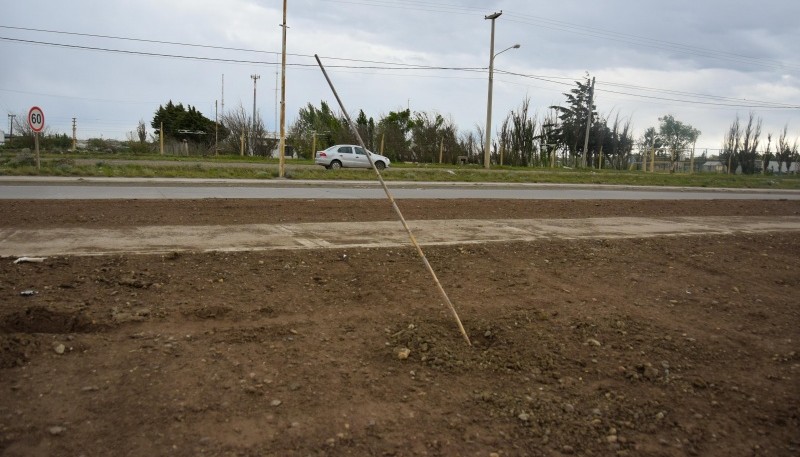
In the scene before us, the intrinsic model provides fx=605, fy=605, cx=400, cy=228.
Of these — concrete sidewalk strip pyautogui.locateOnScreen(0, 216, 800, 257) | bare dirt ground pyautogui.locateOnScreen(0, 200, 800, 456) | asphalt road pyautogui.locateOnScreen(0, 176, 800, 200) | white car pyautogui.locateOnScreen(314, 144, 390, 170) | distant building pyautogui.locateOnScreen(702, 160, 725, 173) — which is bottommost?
bare dirt ground pyautogui.locateOnScreen(0, 200, 800, 456)

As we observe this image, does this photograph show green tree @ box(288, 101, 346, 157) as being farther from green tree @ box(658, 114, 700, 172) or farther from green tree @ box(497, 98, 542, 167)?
green tree @ box(658, 114, 700, 172)

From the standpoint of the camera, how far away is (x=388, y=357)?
411cm

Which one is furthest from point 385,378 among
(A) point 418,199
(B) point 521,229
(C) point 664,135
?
(C) point 664,135

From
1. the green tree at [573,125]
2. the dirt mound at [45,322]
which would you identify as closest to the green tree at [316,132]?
the green tree at [573,125]

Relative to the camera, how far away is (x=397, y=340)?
4379mm

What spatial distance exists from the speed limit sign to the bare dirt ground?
16.4m

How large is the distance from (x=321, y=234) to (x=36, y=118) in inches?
639

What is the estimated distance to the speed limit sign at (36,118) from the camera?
64.4ft

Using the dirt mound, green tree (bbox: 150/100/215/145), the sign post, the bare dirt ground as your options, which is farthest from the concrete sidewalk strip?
green tree (bbox: 150/100/215/145)

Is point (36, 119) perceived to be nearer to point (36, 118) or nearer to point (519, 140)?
point (36, 118)

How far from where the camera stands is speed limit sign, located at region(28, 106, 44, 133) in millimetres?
19641

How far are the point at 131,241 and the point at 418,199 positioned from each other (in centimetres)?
801

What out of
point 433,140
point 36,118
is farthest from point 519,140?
point 36,118

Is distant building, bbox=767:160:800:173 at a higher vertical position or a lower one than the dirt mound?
higher
